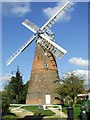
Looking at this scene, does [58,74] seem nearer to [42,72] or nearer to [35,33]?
[42,72]

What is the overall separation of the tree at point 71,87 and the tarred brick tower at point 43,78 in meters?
1.06

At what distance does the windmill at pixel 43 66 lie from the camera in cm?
3644

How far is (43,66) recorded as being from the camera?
38.0 metres

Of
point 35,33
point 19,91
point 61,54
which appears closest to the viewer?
point 61,54

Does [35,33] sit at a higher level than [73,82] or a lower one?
higher

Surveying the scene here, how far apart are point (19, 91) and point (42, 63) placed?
1818 centimetres

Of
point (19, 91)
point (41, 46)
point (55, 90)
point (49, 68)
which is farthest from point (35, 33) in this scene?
point (19, 91)

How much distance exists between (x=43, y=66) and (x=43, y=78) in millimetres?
1527

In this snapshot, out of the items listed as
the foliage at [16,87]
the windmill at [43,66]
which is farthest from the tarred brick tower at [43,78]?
the foliage at [16,87]

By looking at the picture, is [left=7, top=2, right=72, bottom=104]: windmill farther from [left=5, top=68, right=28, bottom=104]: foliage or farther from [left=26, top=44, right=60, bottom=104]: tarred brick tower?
[left=5, top=68, right=28, bottom=104]: foliage

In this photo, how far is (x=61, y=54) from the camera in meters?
34.6

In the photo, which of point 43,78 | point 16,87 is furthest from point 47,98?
point 16,87

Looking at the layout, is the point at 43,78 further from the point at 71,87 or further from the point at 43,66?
the point at 71,87

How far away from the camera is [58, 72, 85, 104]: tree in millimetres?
38188
